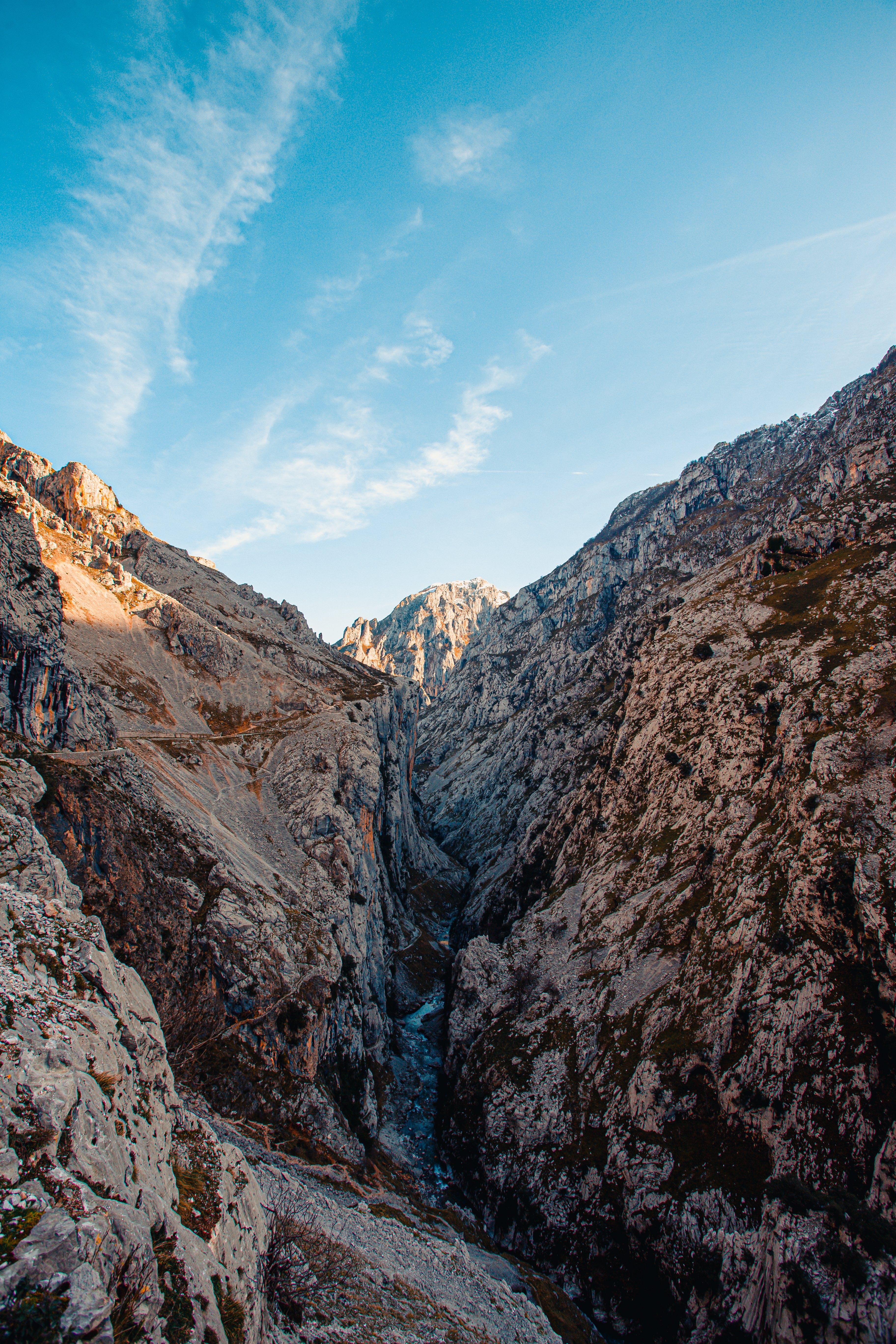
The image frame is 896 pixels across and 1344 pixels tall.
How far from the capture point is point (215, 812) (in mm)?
57500

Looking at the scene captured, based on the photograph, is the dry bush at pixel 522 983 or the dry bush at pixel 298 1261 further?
the dry bush at pixel 522 983

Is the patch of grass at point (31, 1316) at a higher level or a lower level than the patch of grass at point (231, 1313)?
higher

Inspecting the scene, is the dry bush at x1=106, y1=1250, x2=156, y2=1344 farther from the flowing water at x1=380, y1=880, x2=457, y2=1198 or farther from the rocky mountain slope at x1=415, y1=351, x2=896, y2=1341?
the flowing water at x1=380, y1=880, x2=457, y2=1198

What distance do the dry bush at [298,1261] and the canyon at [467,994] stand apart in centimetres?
63

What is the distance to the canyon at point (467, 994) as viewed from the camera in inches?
611

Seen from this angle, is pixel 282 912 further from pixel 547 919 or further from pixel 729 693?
pixel 729 693

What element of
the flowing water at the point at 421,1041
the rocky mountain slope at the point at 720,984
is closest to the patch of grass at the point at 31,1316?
the rocky mountain slope at the point at 720,984

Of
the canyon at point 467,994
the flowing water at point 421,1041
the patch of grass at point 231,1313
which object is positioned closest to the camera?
the patch of grass at point 231,1313

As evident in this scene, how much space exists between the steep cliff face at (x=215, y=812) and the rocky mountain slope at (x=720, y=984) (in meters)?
16.9

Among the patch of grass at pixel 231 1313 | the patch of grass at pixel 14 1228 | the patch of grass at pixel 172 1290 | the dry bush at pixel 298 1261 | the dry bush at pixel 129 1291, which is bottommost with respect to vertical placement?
the dry bush at pixel 298 1261

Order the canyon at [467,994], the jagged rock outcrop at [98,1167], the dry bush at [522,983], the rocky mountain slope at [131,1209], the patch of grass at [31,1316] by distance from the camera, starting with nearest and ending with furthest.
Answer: the patch of grass at [31,1316] < the jagged rock outcrop at [98,1167] < the rocky mountain slope at [131,1209] < the canyon at [467,994] < the dry bush at [522,983]

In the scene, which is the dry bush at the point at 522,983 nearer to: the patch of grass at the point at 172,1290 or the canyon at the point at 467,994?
the canyon at the point at 467,994

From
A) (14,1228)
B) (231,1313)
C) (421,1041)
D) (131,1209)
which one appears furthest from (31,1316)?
(421,1041)

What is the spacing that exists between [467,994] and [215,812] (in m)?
37.0
